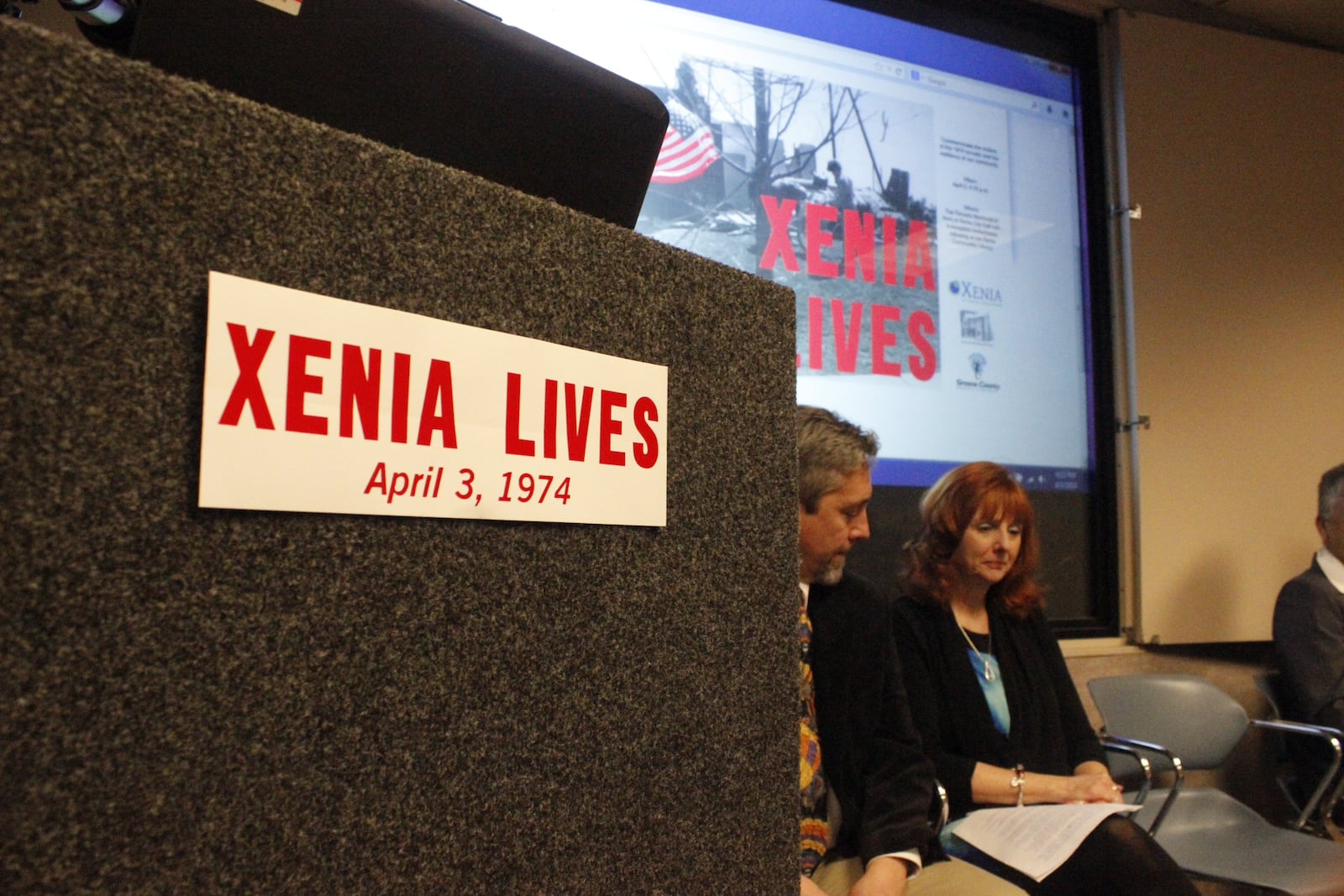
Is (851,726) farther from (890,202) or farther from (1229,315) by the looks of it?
(1229,315)

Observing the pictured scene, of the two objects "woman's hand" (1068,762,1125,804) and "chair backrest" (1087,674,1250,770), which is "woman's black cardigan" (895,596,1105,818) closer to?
"woman's hand" (1068,762,1125,804)

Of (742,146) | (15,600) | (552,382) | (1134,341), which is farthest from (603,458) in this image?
(1134,341)

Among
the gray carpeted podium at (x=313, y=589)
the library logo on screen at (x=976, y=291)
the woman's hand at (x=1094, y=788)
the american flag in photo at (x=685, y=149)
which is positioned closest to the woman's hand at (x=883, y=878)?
the woman's hand at (x=1094, y=788)

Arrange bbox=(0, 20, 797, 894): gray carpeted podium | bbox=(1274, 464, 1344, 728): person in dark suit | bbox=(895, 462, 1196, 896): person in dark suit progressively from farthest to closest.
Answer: bbox=(1274, 464, 1344, 728): person in dark suit
bbox=(895, 462, 1196, 896): person in dark suit
bbox=(0, 20, 797, 894): gray carpeted podium

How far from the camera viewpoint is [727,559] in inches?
25.8

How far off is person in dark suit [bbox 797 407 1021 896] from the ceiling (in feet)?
6.97

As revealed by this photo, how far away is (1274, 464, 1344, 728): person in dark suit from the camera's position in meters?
2.49

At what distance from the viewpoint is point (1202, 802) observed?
92.0 inches

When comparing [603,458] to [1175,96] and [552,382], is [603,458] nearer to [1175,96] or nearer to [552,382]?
[552,382]

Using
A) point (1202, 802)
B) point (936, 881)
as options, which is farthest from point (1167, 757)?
point (936, 881)

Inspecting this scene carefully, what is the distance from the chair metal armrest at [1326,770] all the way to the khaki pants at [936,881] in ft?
4.07

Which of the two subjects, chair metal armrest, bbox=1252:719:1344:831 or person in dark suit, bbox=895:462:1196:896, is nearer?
person in dark suit, bbox=895:462:1196:896

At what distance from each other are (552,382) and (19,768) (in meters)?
0.29

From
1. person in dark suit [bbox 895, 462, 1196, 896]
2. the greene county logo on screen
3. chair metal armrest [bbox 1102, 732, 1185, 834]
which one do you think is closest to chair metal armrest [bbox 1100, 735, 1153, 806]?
chair metal armrest [bbox 1102, 732, 1185, 834]
